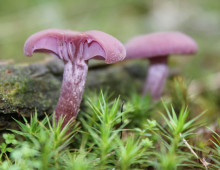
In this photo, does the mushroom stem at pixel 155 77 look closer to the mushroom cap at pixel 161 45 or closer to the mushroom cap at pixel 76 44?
the mushroom cap at pixel 161 45

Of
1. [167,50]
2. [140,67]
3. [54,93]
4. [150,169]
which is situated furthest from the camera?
[140,67]

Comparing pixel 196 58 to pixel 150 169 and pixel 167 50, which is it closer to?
pixel 167 50

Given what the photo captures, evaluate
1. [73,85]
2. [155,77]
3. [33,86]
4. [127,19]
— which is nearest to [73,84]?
[73,85]

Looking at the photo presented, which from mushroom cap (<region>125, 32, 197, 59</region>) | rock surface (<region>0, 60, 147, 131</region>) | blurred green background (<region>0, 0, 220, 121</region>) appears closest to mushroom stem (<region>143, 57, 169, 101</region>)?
rock surface (<region>0, 60, 147, 131</region>)

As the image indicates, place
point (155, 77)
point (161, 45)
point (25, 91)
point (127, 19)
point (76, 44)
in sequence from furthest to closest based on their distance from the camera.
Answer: point (127, 19)
point (155, 77)
point (161, 45)
point (25, 91)
point (76, 44)

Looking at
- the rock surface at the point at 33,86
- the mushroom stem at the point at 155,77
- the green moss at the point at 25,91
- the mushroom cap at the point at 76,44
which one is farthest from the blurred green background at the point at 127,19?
the mushroom cap at the point at 76,44

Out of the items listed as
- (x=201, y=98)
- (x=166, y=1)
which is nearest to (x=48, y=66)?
(x=201, y=98)

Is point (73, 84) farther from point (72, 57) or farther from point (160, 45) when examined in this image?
point (160, 45)
